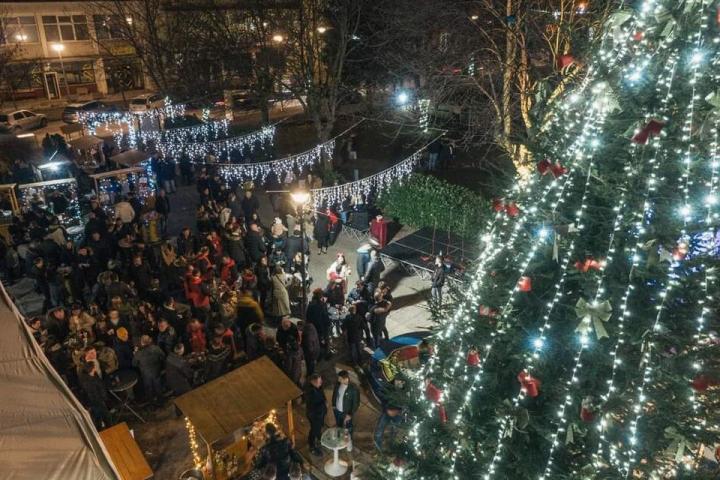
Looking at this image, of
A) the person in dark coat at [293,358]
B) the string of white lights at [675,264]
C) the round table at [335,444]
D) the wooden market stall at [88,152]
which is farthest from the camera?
the wooden market stall at [88,152]

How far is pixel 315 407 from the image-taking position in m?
8.07

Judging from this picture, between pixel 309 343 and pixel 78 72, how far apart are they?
40.0 meters

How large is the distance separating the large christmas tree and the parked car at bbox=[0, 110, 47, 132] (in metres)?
32.5

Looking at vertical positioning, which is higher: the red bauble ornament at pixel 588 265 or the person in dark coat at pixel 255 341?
the red bauble ornament at pixel 588 265

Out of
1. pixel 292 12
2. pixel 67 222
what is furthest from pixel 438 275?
pixel 292 12

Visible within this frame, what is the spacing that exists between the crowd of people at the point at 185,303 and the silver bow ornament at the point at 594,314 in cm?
459

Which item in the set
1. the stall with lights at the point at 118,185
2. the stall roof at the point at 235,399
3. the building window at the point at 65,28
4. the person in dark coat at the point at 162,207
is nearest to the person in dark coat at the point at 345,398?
the stall roof at the point at 235,399

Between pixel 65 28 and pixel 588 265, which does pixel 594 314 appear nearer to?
pixel 588 265

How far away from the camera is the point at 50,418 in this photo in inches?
204

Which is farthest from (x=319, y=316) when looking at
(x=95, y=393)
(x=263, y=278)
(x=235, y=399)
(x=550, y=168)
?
(x=550, y=168)

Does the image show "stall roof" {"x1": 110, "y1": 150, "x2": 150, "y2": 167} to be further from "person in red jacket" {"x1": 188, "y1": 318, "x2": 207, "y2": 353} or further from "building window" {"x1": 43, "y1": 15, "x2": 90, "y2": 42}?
"building window" {"x1": 43, "y1": 15, "x2": 90, "y2": 42}

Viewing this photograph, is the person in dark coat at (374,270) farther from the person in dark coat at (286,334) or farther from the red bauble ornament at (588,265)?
the red bauble ornament at (588,265)

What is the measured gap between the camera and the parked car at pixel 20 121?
1169 inches

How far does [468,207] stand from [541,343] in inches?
425
